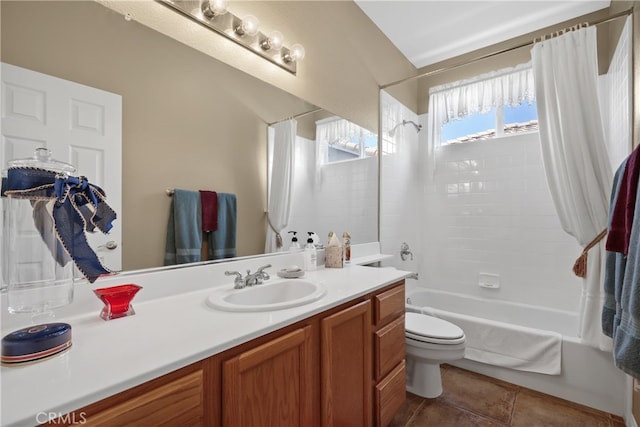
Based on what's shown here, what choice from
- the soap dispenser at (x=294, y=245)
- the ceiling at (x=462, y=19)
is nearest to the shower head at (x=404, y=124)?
the ceiling at (x=462, y=19)

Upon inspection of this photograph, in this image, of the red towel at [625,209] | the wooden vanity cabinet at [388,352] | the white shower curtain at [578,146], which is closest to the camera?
the red towel at [625,209]

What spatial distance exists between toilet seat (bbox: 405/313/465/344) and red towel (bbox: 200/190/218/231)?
1.39 metres

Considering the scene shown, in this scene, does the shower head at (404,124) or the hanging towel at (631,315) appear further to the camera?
the shower head at (404,124)

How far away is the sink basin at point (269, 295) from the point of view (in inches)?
39.2

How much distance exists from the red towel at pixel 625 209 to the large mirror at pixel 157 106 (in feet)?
5.20

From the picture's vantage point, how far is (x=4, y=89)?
804 millimetres

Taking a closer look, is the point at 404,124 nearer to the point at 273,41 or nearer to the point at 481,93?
the point at 481,93

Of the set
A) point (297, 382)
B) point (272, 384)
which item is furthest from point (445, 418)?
point (272, 384)

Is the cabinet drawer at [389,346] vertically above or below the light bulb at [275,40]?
below

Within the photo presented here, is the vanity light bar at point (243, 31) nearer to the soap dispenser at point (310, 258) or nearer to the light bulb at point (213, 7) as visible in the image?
the light bulb at point (213, 7)

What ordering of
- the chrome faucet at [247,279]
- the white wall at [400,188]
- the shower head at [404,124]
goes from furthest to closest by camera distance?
the shower head at [404,124] → the white wall at [400,188] → the chrome faucet at [247,279]

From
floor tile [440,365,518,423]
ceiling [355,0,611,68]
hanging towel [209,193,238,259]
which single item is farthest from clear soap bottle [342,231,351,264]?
ceiling [355,0,611,68]

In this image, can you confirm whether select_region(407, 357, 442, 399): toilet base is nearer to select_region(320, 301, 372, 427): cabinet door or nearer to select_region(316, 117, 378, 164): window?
select_region(320, 301, 372, 427): cabinet door

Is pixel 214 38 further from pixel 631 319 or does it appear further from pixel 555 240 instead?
pixel 555 240
